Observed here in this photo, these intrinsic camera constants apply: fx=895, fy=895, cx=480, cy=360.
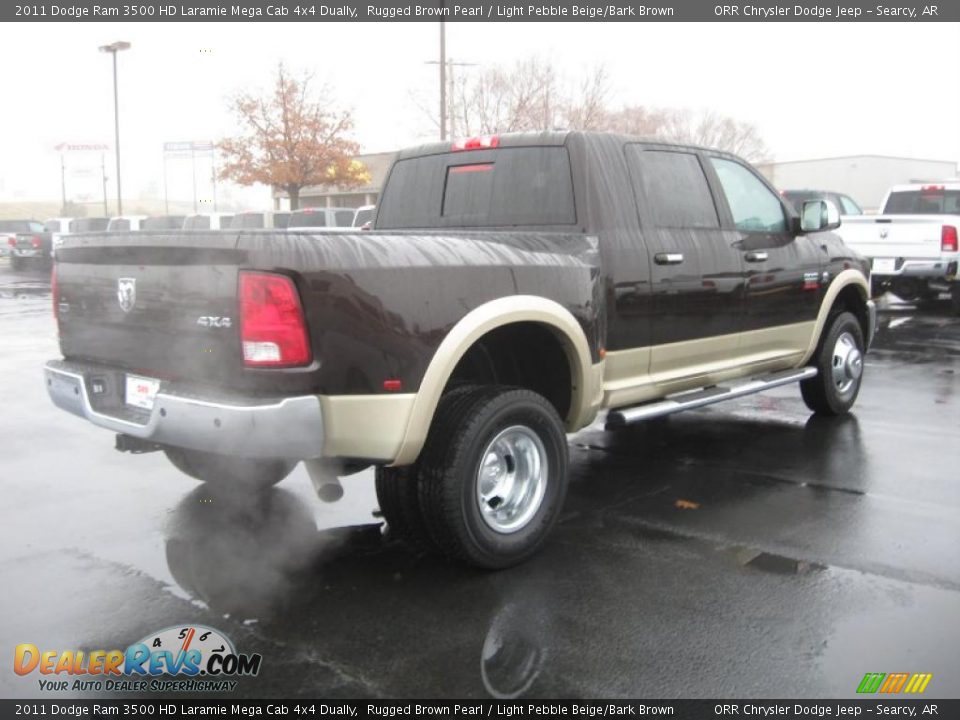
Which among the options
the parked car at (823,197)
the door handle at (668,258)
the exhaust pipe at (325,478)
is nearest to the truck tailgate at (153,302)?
the exhaust pipe at (325,478)

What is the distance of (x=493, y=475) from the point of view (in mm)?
4113

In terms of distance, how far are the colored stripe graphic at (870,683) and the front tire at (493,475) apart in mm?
1526

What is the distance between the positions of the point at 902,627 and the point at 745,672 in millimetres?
771

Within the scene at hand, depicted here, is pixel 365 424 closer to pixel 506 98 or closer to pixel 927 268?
pixel 927 268

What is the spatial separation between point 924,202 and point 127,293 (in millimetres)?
14983

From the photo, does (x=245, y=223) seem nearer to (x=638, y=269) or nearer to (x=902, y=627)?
(x=638, y=269)

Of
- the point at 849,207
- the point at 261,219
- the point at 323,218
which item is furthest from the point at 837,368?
the point at 261,219

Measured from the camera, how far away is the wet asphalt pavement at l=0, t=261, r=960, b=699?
10.3 feet

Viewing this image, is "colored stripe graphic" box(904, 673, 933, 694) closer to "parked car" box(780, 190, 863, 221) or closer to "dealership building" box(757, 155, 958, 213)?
"parked car" box(780, 190, 863, 221)

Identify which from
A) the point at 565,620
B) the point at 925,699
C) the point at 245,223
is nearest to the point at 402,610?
the point at 565,620

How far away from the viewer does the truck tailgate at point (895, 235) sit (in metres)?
12.9

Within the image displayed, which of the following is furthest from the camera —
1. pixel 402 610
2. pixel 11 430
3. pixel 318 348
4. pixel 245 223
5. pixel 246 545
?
pixel 245 223

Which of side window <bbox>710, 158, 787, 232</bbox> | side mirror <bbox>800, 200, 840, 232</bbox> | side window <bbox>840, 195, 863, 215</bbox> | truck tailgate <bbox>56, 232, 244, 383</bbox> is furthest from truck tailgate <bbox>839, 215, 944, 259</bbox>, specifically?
truck tailgate <bbox>56, 232, 244, 383</bbox>

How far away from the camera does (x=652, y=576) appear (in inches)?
155
